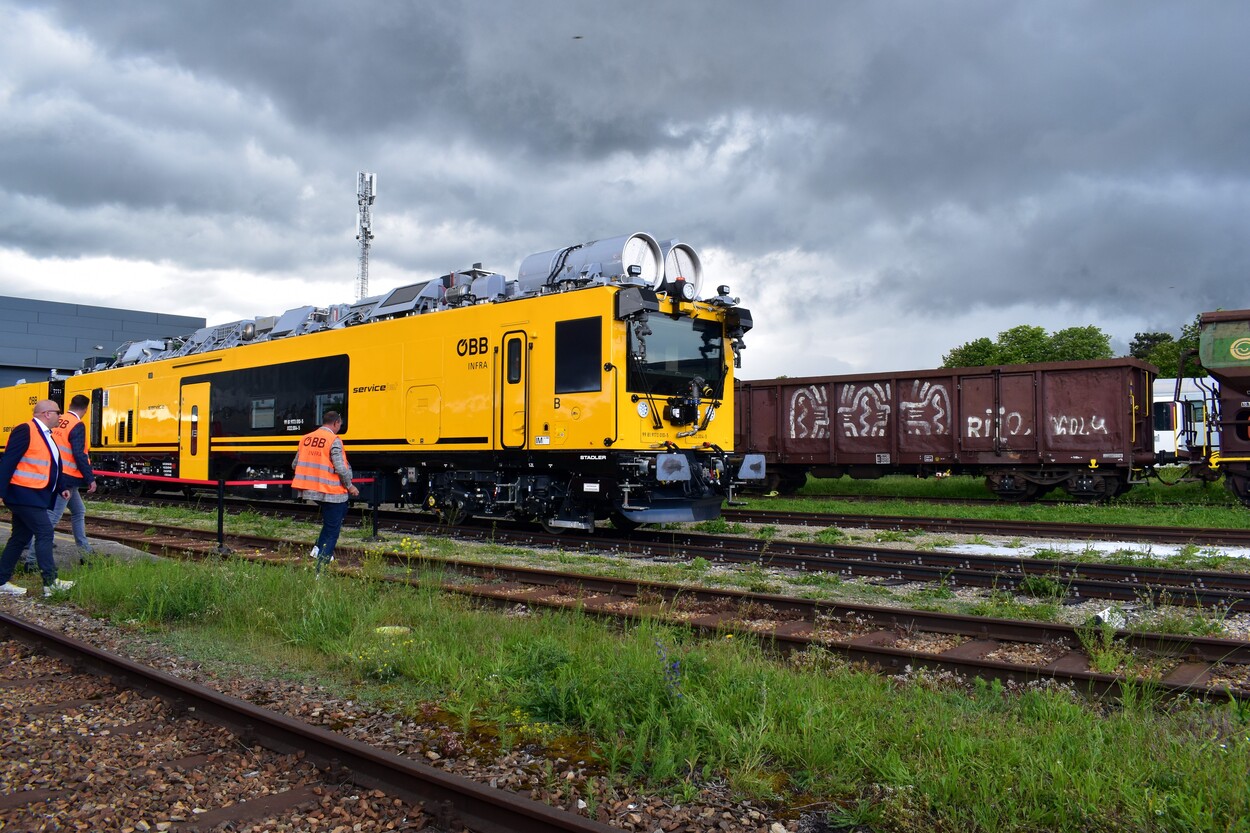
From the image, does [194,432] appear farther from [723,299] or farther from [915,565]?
[915,565]

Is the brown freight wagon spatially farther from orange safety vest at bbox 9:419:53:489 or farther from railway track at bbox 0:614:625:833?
railway track at bbox 0:614:625:833

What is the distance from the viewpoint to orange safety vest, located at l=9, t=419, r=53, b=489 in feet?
26.5

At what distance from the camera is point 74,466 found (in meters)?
9.80

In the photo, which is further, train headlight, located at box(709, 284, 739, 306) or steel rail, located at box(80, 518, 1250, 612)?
train headlight, located at box(709, 284, 739, 306)

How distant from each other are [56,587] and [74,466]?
2116 mm

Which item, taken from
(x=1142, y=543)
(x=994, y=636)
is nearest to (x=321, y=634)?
(x=994, y=636)

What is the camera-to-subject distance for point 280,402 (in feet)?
53.4

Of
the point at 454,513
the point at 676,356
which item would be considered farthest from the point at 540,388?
the point at 454,513

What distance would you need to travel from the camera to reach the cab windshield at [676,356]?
11477 millimetres

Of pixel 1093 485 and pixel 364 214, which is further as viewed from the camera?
pixel 364 214

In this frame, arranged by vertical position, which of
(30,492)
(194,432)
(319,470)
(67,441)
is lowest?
(30,492)

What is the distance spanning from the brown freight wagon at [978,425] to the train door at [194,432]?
12.8 metres

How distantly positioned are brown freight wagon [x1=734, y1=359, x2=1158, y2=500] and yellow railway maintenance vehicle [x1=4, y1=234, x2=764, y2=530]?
859cm

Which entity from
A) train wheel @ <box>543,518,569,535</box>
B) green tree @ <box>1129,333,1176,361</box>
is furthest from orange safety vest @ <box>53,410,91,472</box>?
green tree @ <box>1129,333,1176,361</box>
